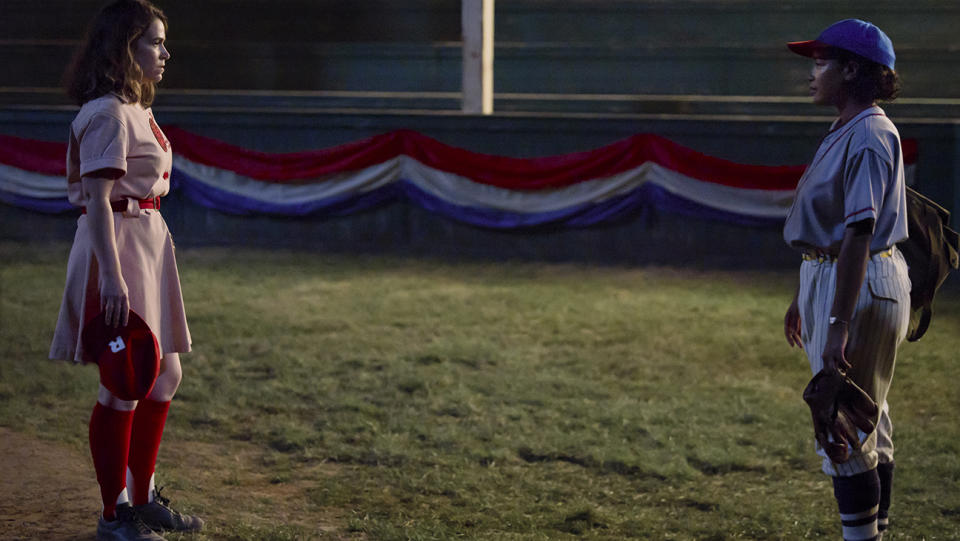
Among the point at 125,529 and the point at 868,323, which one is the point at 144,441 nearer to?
the point at 125,529

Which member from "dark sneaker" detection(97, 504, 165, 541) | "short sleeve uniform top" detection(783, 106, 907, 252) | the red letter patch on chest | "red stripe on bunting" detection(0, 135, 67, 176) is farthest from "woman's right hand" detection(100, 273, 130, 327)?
"red stripe on bunting" detection(0, 135, 67, 176)

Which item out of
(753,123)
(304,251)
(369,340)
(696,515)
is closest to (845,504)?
(696,515)

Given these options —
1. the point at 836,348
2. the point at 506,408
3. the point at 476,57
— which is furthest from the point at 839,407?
the point at 476,57

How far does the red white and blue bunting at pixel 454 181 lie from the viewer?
10.0 m

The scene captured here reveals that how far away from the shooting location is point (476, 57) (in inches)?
446

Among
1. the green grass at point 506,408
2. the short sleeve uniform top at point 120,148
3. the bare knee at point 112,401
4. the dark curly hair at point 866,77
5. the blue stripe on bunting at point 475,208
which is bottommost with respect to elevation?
the green grass at point 506,408

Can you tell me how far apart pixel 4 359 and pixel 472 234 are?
17.5ft

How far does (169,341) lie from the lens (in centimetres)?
350

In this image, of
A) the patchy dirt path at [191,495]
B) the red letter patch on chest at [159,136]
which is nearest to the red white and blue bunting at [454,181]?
the patchy dirt path at [191,495]

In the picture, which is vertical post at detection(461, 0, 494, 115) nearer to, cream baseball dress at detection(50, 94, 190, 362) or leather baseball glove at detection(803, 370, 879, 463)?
cream baseball dress at detection(50, 94, 190, 362)

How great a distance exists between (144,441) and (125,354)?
1.40 feet

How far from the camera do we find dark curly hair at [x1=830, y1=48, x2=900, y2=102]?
289cm

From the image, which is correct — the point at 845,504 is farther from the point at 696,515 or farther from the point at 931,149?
the point at 931,149

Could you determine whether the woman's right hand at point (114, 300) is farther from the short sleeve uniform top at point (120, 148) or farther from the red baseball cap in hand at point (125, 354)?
the short sleeve uniform top at point (120, 148)
